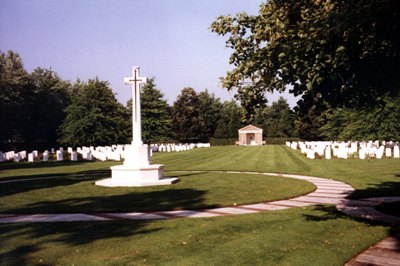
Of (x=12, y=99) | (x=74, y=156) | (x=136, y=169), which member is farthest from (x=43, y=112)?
(x=136, y=169)

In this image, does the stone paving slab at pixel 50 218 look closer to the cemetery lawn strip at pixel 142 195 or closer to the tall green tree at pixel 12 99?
the cemetery lawn strip at pixel 142 195

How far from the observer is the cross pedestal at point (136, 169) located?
16562 millimetres

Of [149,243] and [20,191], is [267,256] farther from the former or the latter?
[20,191]

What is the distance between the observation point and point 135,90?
59.7 ft

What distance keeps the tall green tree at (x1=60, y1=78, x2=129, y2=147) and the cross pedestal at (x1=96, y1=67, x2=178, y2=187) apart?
2937 cm

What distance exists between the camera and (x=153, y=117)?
64688 millimetres

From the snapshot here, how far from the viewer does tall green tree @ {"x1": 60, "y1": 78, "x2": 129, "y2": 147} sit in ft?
152

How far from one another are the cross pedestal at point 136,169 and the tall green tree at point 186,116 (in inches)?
2895

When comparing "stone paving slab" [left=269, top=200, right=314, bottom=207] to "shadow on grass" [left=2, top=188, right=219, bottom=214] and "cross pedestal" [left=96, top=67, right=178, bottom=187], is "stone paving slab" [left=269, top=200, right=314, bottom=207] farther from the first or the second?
"cross pedestal" [left=96, top=67, right=178, bottom=187]

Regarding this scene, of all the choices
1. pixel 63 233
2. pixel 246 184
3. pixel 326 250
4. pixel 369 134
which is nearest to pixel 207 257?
pixel 326 250

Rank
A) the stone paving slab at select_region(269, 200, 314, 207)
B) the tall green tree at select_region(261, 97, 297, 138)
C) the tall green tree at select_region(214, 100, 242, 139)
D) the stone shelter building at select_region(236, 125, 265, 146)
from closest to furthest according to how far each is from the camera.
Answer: the stone paving slab at select_region(269, 200, 314, 207) → the stone shelter building at select_region(236, 125, 265, 146) → the tall green tree at select_region(261, 97, 297, 138) → the tall green tree at select_region(214, 100, 242, 139)

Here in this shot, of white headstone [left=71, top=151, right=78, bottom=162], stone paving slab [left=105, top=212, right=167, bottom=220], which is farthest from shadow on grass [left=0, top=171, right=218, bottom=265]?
white headstone [left=71, top=151, right=78, bottom=162]

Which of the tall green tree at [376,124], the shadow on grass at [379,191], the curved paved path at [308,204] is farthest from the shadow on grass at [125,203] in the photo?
the tall green tree at [376,124]

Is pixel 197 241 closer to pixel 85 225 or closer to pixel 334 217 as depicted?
pixel 85 225
